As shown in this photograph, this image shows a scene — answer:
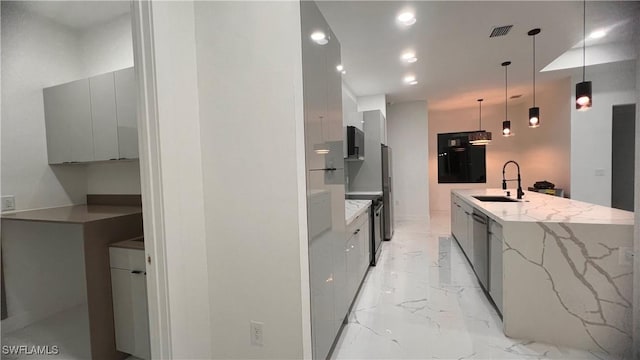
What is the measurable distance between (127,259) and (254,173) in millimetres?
1187

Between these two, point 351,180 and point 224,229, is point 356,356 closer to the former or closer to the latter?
point 224,229

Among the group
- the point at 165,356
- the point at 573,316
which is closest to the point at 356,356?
the point at 165,356

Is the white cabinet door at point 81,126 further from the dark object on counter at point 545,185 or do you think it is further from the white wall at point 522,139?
the dark object on counter at point 545,185

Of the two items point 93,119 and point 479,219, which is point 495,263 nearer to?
point 479,219

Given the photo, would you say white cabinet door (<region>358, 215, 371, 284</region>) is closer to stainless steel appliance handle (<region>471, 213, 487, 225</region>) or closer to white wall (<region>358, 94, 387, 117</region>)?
stainless steel appliance handle (<region>471, 213, 487, 225</region>)

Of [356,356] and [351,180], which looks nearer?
[356,356]

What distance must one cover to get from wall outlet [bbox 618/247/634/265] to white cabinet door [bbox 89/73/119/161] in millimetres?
3981

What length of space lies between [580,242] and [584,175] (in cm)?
402

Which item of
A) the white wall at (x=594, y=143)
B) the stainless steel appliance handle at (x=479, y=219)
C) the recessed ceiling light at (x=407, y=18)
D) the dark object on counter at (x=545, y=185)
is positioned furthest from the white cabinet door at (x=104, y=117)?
the dark object on counter at (x=545, y=185)

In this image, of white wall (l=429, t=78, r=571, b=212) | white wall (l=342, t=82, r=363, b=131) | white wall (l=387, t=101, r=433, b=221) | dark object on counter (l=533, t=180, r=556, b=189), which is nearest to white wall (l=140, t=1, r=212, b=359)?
white wall (l=342, t=82, r=363, b=131)

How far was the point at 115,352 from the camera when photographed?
1956 mm

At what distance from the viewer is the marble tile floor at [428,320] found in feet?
6.66

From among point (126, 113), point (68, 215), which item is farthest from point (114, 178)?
point (126, 113)

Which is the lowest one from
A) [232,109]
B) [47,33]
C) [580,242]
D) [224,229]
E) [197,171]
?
[580,242]
